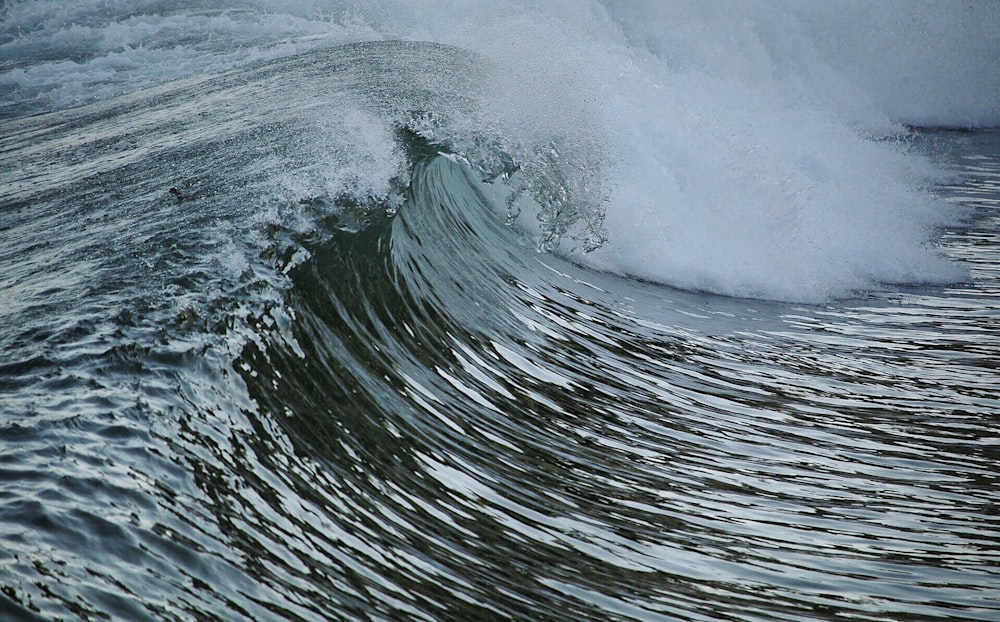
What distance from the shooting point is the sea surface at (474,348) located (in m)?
2.45

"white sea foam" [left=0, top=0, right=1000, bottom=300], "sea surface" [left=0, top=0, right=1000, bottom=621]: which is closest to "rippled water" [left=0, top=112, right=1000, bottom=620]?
"sea surface" [left=0, top=0, right=1000, bottom=621]

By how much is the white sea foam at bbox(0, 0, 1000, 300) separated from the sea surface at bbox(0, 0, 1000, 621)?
5 centimetres

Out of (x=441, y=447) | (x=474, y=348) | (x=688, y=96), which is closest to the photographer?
(x=441, y=447)

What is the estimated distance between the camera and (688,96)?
9.20 metres

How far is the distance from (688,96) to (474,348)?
19.0 ft

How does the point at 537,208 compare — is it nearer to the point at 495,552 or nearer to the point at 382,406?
the point at 382,406

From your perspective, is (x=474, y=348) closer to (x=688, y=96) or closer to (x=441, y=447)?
(x=441, y=447)

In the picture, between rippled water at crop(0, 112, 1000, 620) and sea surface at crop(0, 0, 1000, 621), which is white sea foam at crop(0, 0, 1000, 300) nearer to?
sea surface at crop(0, 0, 1000, 621)

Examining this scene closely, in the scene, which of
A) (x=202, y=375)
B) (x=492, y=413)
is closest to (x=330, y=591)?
(x=202, y=375)

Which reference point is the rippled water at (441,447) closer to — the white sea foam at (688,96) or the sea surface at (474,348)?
the sea surface at (474,348)

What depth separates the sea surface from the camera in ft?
8.04

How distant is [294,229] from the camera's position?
4562mm

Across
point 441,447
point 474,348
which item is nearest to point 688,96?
point 474,348

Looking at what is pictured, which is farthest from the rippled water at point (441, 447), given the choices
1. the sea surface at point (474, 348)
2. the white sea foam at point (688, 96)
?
the white sea foam at point (688, 96)
